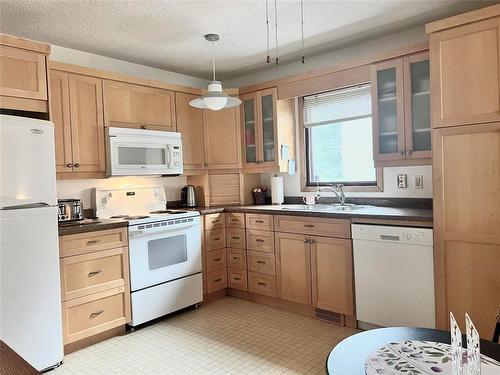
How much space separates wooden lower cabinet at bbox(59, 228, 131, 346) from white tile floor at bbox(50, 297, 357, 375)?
18 centimetres

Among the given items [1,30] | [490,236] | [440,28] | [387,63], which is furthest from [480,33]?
[1,30]

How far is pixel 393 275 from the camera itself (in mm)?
2695

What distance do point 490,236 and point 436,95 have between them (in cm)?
94

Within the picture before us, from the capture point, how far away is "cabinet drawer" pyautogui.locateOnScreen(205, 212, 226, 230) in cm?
371

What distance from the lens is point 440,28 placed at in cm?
237

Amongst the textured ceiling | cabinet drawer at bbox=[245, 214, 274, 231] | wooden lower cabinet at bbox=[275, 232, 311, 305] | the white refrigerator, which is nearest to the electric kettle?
cabinet drawer at bbox=[245, 214, 274, 231]

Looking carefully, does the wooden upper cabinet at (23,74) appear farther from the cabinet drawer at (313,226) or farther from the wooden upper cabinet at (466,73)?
the wooden upper cabinet at (466,73)

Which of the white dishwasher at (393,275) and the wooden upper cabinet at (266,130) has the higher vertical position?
the wooden upper cabinet at (266,130)

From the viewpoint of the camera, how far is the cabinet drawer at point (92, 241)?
267cm

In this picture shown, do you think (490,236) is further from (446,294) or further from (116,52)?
(116,52)

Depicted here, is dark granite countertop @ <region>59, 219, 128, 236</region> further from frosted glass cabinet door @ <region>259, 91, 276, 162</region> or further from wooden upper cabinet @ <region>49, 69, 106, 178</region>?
frosted glass cabinet door @ <region>259, 91, 276, 162</region>

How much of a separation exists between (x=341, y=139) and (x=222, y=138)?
4.17 feet

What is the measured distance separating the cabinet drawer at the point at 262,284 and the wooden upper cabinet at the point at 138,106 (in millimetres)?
1709

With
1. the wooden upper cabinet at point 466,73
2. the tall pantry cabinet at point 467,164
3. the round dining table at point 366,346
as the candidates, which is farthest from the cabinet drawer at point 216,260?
the round dining table at point 366,346
